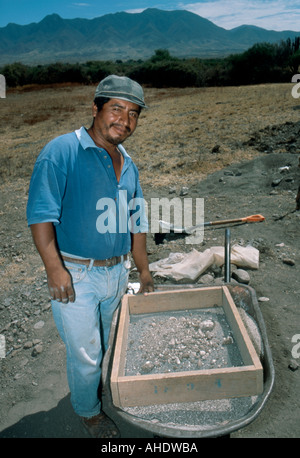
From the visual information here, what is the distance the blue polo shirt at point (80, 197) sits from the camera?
1738 mm

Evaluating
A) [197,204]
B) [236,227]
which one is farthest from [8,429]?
[197,204]

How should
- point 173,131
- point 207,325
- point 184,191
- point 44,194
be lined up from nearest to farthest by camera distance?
point 44,194
point 207,325
point 184,191
point 173,131

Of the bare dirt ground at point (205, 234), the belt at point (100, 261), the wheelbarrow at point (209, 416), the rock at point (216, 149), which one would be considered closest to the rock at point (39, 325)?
the bare dirt ground at point (205, 234)

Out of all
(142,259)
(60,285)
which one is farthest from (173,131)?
(60,285)

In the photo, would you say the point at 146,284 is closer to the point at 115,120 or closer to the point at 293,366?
the point at 115,120

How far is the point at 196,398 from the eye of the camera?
1.80 m

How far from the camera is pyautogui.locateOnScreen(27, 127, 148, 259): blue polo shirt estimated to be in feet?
5.70

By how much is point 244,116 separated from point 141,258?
1273 centimetres

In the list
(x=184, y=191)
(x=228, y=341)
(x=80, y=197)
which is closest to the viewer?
(x=80, y=197)

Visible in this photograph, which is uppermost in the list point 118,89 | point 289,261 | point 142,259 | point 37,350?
point 118,89

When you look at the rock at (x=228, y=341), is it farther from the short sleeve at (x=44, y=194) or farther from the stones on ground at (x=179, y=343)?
the short sleeve at (x=44, y=194)

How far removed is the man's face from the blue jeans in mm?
779

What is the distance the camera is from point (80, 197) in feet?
6.23

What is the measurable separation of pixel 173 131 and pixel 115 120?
37.4 ft
